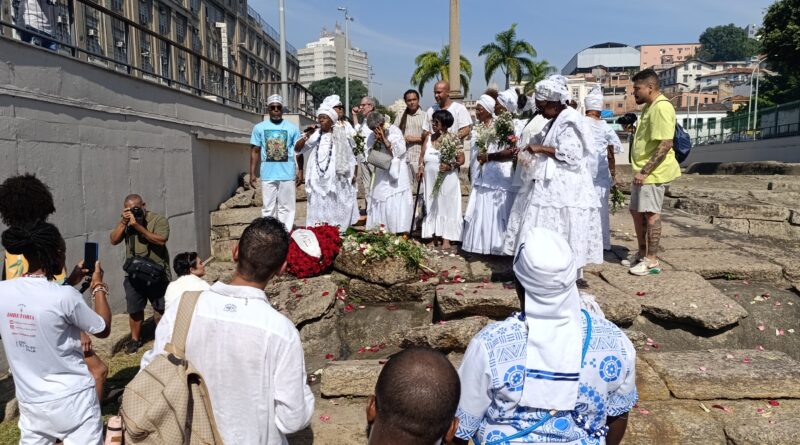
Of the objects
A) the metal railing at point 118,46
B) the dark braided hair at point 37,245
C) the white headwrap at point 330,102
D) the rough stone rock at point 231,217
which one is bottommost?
the rough stone rock at point 231,217

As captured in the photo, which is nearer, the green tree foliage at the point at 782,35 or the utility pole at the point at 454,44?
the utility pole at the point at 454,44

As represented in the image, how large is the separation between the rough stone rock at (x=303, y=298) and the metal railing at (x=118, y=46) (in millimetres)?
3434

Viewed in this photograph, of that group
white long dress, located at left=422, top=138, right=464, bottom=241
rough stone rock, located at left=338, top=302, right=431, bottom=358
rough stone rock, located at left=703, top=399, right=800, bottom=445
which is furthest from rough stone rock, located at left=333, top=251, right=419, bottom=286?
rough stone rock, located at left=703, top=399, right=800, bottom=445

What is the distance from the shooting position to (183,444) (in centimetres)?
200

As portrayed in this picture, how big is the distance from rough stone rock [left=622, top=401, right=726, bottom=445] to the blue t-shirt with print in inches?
219

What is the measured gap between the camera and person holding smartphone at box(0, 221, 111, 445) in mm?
2627

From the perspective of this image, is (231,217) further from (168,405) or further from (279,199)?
(168,405)

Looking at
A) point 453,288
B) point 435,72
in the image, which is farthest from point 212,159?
point 435,72

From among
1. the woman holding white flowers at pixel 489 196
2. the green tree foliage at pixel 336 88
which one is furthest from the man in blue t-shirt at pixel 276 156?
the green tree foliage at pixel 336 88

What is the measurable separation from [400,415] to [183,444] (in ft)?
2.98

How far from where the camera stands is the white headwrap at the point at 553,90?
4.66 metres

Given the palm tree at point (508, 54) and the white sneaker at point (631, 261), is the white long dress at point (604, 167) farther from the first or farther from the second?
the palm tree at point (508, 54)

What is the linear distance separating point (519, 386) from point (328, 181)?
582 cm

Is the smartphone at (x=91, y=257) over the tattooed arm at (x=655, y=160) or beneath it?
beneath
